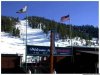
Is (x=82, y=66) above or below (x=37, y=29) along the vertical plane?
below

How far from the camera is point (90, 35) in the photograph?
4596 inches

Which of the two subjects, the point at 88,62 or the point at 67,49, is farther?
the point at 67,49

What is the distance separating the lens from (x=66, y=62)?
25.7 m

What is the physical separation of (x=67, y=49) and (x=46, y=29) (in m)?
109

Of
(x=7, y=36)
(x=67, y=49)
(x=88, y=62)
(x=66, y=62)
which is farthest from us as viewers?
(x=7, y=36)

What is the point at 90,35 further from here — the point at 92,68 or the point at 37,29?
the point at 92,68

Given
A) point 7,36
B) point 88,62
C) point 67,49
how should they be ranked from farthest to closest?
point 7,36 < point 67,49 < point 88,62

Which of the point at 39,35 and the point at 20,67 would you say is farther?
the point at 39,35

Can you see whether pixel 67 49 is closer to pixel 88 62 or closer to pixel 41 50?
pixel 88 62

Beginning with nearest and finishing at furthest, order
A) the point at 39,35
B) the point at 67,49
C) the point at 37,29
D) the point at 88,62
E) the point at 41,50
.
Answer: the point at 41,50 → the point at 88,62 → the point at 67,49 → the point at 39,35 → the point at 37,29

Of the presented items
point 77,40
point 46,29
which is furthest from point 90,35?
point 46,29

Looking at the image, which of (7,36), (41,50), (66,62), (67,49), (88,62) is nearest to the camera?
(41,50)

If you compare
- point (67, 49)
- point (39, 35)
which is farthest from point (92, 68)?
point (39, 35)

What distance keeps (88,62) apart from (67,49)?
287 cm
